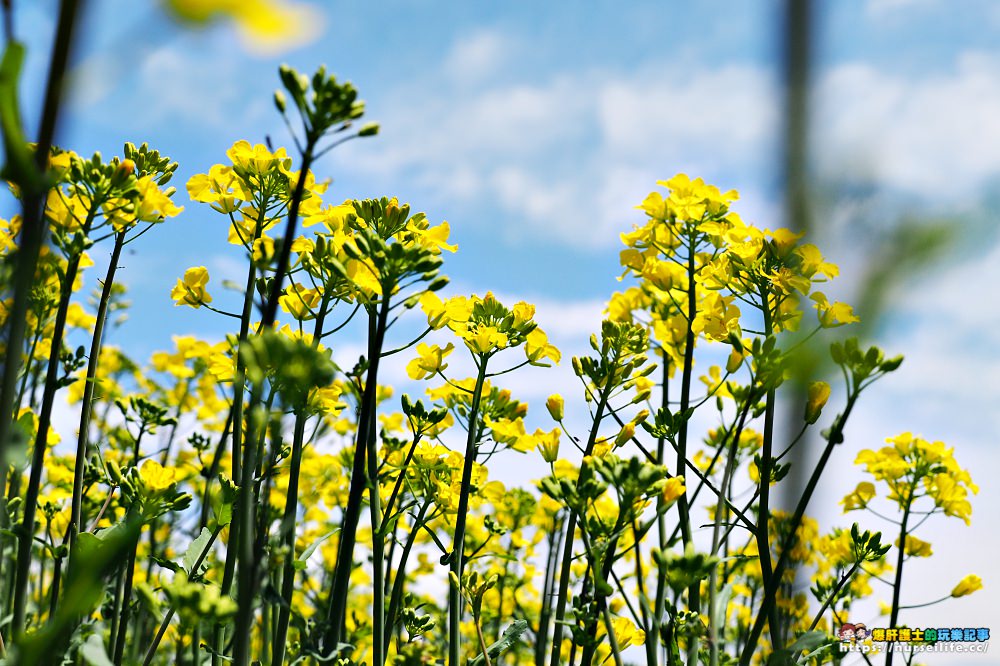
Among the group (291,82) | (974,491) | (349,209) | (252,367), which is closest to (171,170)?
(349,209)

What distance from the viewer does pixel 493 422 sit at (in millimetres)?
2561

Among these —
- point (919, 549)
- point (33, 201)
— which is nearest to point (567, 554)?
point (33, 201)

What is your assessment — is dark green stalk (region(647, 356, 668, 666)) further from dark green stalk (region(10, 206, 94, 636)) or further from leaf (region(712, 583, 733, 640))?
dark green stalk (region(10, 206, 94, 636))

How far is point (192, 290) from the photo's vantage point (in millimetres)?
2402

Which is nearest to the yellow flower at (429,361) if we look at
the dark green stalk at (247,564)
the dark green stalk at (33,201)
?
the dark green stalk at (247,564)

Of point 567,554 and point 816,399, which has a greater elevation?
point 816,399

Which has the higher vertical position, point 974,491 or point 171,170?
point 171,170

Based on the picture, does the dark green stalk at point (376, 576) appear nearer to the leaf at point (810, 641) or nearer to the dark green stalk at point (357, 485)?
the dark green stalk at point (357, 485)

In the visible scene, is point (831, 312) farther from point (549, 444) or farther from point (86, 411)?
point (86, 411)

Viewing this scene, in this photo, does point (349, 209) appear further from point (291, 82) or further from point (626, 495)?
point (626, 495)

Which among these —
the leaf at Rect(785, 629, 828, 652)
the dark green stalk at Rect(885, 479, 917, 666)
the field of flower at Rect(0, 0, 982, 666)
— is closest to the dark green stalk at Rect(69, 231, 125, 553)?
the field of flower at Rect(0, 0, 982, 666)

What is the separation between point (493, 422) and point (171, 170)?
4.04ft

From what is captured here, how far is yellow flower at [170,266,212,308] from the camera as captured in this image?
2395 millimetres

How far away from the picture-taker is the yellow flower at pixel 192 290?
7.86 feet
